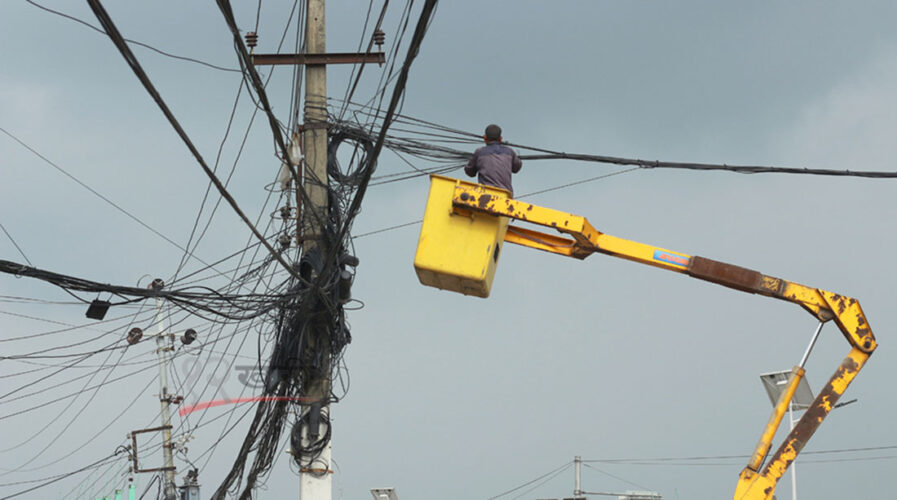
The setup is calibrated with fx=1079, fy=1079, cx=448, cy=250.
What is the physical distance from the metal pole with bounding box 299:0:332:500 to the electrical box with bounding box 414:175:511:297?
2016mm

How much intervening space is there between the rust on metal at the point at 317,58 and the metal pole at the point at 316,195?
0.20 ft

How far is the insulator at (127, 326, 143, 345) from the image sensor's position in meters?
13.1

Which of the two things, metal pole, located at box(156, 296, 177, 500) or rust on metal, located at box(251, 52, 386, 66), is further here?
metal pole, located at box(156, 296, 177, 500)

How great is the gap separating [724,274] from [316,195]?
4467mm

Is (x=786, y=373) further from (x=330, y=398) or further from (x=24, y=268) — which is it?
(x=24, y=268)

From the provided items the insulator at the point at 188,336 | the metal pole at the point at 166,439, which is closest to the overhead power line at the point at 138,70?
the insulator at the point at 188,336

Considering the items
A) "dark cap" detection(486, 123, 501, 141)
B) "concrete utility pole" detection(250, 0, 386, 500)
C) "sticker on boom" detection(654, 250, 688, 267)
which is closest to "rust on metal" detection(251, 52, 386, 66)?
"concrete utility pole" detection(250, 0, 386, 500)

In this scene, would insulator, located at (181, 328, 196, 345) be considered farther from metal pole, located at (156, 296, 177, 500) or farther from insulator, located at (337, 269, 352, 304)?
insulator, located at (337, 269, 352, 304)

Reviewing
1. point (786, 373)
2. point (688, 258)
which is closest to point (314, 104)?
point (688, 258)

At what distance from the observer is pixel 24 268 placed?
8.96 metres

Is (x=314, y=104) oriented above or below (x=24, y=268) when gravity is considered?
above

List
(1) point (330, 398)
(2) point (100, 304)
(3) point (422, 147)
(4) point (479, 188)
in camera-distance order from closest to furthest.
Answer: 1. (4) point (479, 188)
2. (2) point (100, 304)
3. (1) point (330, 398)
4. (3) point (422, 147)

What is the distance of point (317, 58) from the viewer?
1209 cm

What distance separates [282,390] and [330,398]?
1.75 ft
